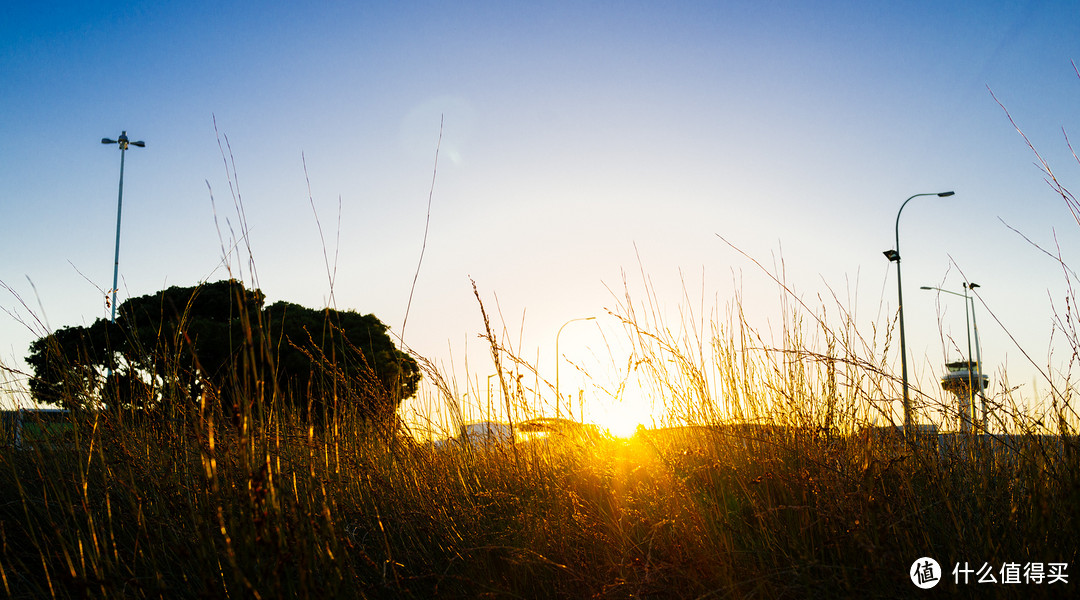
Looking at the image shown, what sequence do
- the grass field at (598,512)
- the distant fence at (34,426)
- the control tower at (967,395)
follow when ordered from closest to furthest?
the grass field at (598,512) → the control tower at (967,395) → the distant fence at (34,426)

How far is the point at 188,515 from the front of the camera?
6.82 feet

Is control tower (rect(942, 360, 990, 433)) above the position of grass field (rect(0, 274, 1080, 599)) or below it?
above

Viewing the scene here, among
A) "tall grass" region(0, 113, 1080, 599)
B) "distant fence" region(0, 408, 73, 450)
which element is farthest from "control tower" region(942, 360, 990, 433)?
"distant fence" region(0, 408, 73, 450)

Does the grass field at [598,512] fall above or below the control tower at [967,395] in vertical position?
below

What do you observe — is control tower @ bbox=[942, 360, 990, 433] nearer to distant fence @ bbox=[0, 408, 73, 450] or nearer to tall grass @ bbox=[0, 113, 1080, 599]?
tall grass @ bbox=[0, 113, 1080, 599]

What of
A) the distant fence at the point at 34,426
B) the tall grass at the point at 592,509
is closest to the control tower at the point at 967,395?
the tall grass at the point at 592,509

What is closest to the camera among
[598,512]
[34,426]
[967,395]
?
[598,512]

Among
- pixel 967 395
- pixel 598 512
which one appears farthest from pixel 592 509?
pixel 967 395

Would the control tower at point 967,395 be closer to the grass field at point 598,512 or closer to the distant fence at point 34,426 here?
the grass field at point 598,512

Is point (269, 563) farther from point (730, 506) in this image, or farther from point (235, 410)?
point (730, 506)

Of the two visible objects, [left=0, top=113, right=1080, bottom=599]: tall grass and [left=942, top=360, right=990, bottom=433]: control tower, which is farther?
A: [left=942, top=360, right=990, bottom=433]: control tower

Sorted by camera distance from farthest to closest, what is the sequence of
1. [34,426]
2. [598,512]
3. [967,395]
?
1. [34,426]
2. [967,395]
3. [598,512]

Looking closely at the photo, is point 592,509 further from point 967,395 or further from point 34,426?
point 34,426

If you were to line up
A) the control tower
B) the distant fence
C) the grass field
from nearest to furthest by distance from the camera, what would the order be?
the grass field, the control tower, the distant fence
